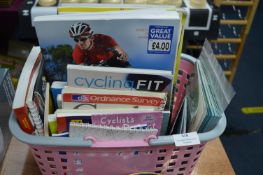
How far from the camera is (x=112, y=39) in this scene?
48cm

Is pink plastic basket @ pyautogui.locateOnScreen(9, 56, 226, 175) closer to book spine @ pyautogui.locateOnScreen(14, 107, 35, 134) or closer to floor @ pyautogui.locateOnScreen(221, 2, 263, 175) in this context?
book spine @ pyautogui.locateOnScreen(14, 107, 35, 134)

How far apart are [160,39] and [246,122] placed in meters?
1.25

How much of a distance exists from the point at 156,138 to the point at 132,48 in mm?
156

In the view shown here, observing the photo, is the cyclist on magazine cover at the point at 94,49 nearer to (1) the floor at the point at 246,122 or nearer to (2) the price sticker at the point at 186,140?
(2) the price sticker at the point at 186,140

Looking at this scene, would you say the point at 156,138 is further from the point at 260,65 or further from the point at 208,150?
the point at 260,65

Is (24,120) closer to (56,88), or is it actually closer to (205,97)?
(56,88)

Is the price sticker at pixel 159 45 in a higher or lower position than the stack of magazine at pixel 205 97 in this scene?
higher

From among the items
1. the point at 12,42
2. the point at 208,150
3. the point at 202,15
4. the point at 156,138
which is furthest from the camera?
the point at 12,42

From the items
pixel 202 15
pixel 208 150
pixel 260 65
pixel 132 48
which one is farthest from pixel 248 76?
pixel 132 48

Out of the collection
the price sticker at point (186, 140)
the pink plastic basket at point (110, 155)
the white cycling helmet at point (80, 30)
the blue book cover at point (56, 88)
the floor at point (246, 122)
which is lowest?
the floor at point (246, 122)

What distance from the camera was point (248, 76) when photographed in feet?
6.19

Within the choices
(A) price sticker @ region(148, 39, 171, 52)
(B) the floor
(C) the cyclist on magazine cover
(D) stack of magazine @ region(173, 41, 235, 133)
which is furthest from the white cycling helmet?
(B) the floor

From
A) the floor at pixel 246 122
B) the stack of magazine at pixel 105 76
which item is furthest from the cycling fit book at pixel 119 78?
the floor at pixel 246 122

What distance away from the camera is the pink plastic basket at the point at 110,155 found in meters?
0.41
